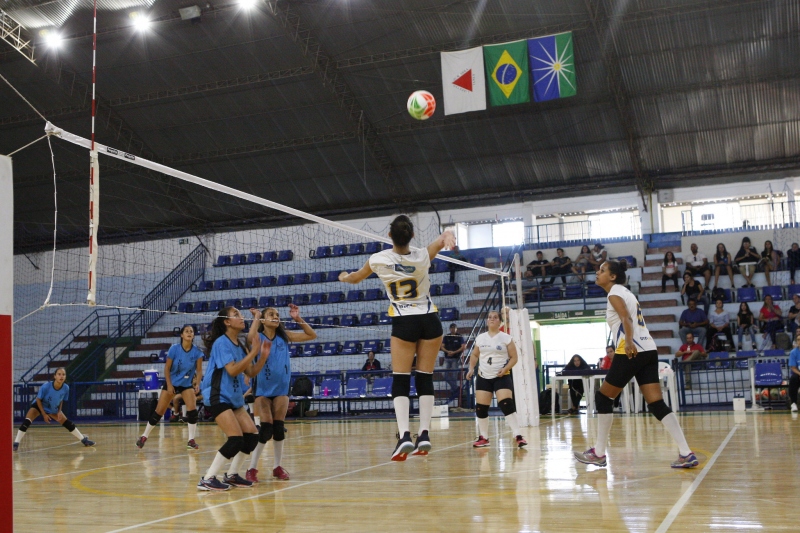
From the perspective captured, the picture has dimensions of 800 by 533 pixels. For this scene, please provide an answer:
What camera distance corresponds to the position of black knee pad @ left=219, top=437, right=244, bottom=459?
6785 millimetres

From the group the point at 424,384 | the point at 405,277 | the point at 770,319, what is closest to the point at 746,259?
the point at 770,319

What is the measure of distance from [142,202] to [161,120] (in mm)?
3790

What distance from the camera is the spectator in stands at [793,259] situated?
829 inches

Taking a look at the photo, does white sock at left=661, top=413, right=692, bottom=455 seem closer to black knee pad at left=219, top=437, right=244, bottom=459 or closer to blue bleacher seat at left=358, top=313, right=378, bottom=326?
black knee pad at left=219, top=437, right=244, bottom=459

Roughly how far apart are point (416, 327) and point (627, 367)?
229 centimetres

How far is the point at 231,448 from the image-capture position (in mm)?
6797

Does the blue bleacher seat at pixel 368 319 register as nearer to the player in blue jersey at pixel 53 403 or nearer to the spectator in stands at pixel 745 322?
the spectator in stands at pixel 745 322

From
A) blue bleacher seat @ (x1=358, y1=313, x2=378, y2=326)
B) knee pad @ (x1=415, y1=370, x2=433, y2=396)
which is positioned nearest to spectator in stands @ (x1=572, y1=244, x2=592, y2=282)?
blue bleacher seat @ (x1=358, y1=313, x2=378, y2=326)

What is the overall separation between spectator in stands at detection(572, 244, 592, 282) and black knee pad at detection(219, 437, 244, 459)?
16.7 metres

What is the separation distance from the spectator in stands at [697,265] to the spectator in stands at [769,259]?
1.40 meters

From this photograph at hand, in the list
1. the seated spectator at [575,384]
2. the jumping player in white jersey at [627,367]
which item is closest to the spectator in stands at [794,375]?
the seated spectator at [575,384]

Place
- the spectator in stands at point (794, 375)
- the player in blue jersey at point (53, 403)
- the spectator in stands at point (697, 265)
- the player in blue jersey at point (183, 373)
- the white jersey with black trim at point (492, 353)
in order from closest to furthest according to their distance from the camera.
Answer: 1. the white jersey with black trim at point (492, 353)
2. the player in blue jersey at point (183, 373)
3. the player in blue jersey at point (53, 403)
4. the spectator in stands at point (794, 375)
5. the spectator in stands at point (697, 265)

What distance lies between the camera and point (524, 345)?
1349cm

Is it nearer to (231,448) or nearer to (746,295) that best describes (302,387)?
(746,295)
